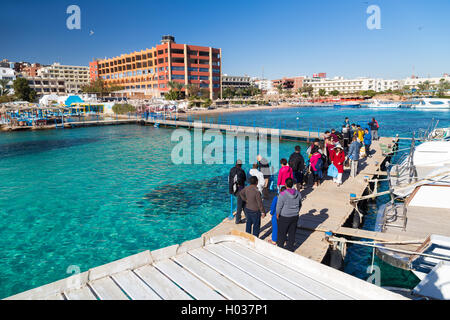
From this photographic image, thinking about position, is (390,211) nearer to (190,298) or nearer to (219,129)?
(190,298)

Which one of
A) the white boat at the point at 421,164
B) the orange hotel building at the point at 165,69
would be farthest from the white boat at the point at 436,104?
the white boat at the point at 421,164

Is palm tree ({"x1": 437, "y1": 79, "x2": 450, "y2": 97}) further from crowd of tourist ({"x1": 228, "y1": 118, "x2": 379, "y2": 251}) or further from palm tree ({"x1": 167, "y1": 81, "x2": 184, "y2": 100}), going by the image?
crowd of tourist ({"x1": 228, "y1": 118, "x2": 379, "y2": 251})

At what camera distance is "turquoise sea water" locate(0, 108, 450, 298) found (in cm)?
Result: 980

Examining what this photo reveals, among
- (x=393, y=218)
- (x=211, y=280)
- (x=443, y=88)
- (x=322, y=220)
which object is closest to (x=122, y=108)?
(x=322, y=220)

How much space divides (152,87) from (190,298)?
11614 cm

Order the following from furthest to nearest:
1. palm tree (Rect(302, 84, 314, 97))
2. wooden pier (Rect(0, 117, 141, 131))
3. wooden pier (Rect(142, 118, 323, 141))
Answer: palm tree (Rect(302, 84, 314, 97))
wooden pier (Rect(0, 117, 141, 131))
wooden pier (Rect(142, 118, 323, 141))

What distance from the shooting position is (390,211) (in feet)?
36.3

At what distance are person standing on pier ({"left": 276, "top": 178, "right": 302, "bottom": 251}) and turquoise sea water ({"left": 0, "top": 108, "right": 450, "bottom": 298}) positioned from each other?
11.0ft

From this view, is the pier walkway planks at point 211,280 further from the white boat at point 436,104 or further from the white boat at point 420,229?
the white boat at point 436,104

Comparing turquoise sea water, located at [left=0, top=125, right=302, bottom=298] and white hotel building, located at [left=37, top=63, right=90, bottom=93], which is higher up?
white hotel building, located at [left=37, top=63, right=90, bottom=93]

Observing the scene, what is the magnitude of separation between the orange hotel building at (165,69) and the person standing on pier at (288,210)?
3963 inches

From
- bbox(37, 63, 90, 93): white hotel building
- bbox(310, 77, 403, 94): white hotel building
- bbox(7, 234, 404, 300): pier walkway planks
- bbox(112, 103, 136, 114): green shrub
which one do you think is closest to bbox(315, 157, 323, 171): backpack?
bbox(7, 234, 404, 300): pier walkway planks

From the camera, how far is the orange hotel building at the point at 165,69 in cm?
10819
